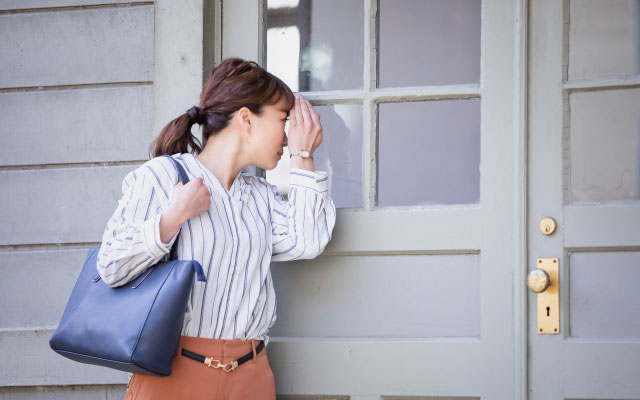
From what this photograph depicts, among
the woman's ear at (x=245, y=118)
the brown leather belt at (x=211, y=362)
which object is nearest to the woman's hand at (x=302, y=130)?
the woman's ear at (x=245, y=118)

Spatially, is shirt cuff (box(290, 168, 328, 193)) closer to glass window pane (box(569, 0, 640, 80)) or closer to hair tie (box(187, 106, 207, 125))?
hair tie (box(187, 106, 207, 125))

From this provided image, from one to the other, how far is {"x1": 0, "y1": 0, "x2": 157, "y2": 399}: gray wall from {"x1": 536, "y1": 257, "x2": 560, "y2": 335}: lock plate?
4.35 ft

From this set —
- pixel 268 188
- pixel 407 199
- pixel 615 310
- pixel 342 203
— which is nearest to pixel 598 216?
pixel 615 310

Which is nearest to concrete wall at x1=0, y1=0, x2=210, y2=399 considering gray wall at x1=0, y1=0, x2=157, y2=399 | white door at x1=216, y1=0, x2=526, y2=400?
gray wall at x1=0, y1=0, x2=157, y2=399

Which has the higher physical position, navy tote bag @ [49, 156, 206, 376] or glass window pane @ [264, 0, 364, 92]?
glass window pane @ [264, 0, 364, 92]

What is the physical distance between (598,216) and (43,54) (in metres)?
1.88

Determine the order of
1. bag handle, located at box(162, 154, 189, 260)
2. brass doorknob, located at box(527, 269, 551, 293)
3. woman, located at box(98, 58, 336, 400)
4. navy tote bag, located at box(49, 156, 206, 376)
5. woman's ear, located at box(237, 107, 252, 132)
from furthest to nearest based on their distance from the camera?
brass doorknob, located at box(527, 269, 551, 293) → woman's ear, located at box(237, 107, 252, 132) → bag handle, located at box(162, 154, 189, 260) → woman, located at box(98, 58, 336, 400) → navy tote bag, located at box(49, 156, 206, 376)

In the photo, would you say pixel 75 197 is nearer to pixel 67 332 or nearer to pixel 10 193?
pixel 10 193

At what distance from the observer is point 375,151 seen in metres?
2.48

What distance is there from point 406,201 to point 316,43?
0.61 meters

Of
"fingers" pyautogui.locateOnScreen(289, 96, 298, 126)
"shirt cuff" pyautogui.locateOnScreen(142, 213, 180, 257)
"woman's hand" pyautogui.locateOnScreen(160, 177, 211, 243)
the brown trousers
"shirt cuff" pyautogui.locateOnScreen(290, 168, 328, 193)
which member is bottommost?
the brown trousers

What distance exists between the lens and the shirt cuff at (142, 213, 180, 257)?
1870 mm

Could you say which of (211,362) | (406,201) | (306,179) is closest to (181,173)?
(306,179)

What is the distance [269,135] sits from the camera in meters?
2.21
